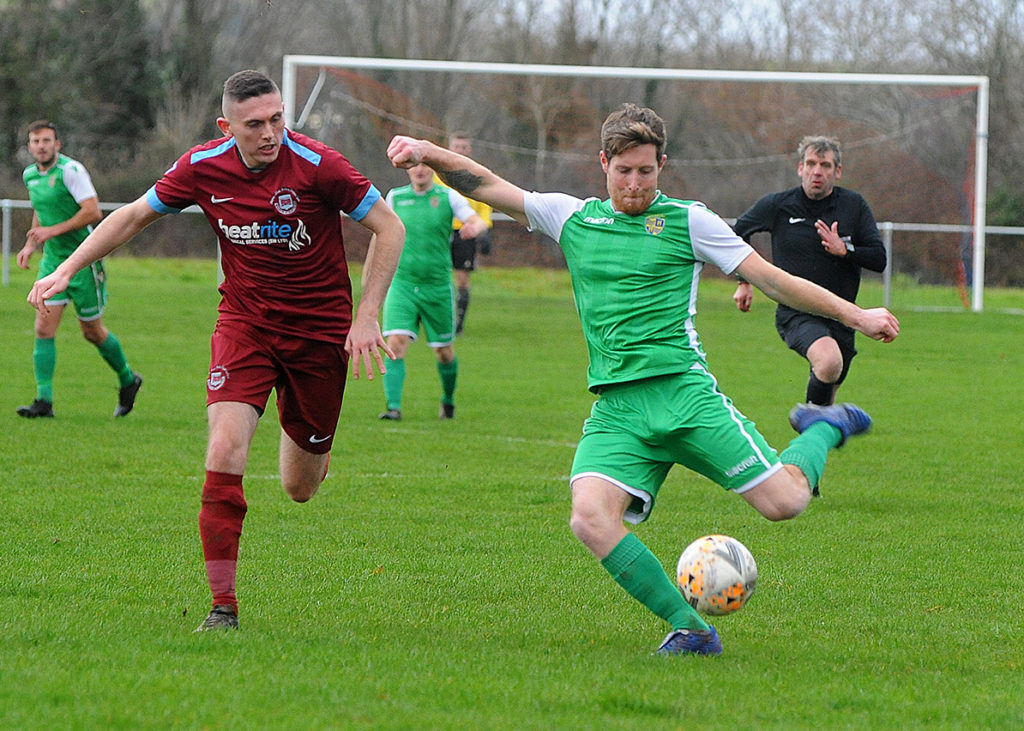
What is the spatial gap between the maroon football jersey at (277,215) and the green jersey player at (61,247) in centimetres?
578

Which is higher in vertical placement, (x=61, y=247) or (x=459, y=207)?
(x=459, y=207)

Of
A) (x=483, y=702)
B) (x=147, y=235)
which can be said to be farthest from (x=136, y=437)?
(x=147, y=235)

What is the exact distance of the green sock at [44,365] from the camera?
11.3m

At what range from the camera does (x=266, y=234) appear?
217 inches

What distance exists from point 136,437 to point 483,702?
6945mm

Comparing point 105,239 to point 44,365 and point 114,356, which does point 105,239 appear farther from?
point 44,365

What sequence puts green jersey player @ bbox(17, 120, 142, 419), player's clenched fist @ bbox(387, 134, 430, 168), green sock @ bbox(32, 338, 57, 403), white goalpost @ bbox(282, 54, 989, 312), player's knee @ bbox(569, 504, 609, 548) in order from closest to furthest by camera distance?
player's knee @ bbox(569, 504, 609, 548) → player's clenched fist @ bbox(387, 134, 430, 168) → green jersey player @ bbox(17, 120, 142, 419) → green sock @ bbox(32, 338, 57, 403) → white goalpost @ bbox(282, 54, 989, 312)

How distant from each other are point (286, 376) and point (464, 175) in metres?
1.16

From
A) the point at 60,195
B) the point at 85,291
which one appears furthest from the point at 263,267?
the point at 60,195

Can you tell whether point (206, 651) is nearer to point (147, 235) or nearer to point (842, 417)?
point (842, 417)

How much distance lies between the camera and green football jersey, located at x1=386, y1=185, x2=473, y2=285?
12.0m

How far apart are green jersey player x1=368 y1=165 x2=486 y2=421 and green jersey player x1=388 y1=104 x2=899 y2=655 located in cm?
677

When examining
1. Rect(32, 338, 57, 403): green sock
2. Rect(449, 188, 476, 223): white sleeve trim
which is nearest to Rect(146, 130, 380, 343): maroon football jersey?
Rect(449, 188, 476, 223): white sleeve trim

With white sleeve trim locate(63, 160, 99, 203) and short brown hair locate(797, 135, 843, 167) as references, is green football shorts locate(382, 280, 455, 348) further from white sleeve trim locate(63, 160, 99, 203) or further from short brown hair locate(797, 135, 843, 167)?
short brown hair locate(797, 135, 843, 167)
